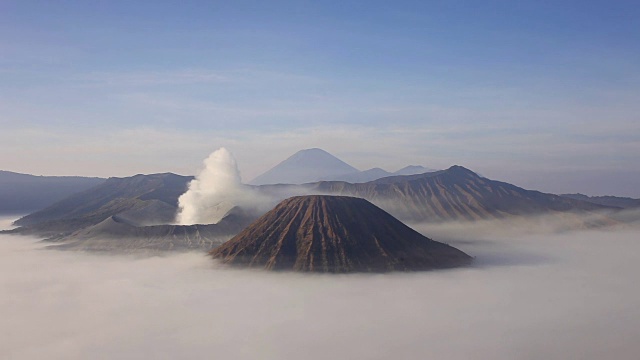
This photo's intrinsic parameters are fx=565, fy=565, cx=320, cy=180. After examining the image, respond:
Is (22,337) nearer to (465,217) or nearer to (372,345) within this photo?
(372,345)

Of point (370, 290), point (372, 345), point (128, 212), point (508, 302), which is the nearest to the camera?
point (372, 345)

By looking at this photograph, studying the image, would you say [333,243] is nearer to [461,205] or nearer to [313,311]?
[313,311]

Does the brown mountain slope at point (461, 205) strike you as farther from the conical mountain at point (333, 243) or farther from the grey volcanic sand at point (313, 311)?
the conical mountain at point (333, 243)

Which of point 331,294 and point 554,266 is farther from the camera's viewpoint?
point 554,266

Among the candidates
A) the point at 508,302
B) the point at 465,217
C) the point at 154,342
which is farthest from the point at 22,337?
the point at 465,217

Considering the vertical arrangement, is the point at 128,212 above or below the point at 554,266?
above

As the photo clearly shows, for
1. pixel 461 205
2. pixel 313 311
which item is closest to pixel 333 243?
pixel 313 311

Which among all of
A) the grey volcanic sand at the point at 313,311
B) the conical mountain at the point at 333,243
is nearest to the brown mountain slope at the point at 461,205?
the grey volcanic sand at the point at 313,311

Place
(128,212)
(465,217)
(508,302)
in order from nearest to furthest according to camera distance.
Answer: (508,302) → (128,212) → (465,217)
